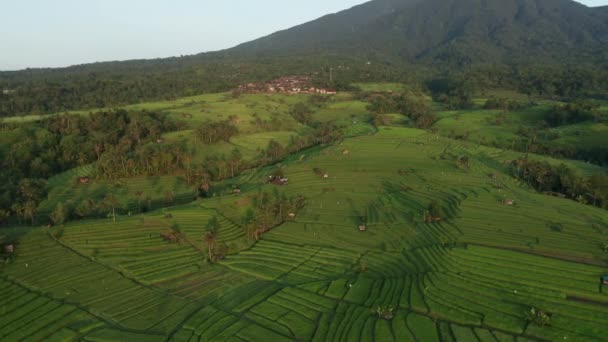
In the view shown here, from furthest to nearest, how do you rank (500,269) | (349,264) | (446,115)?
(446,115), (349,264), (500,269)

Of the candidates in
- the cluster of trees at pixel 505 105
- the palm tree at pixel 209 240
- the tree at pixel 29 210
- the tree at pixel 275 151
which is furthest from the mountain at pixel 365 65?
the palm tree at pixel 209 240

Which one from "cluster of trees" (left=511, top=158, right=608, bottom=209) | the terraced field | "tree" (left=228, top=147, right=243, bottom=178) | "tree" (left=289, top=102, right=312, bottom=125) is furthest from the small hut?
"tree" (left=289, top=102, right=312, bottom=125)

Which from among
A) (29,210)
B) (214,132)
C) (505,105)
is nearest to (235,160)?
(214,132)

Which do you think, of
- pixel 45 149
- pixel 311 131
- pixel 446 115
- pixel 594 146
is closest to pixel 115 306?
pixel 45 149

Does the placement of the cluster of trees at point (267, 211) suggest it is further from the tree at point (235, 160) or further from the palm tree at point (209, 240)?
the tree at point (235, 160)

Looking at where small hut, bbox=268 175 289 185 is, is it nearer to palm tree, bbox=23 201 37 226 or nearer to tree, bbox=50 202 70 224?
tree, bbox=50 202 70 224

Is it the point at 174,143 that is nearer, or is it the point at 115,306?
the point at 115,306

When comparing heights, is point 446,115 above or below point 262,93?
A: below

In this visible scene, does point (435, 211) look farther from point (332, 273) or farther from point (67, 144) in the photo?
point (67, 144)

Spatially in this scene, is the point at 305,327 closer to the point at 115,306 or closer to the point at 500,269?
the point at 115,306
